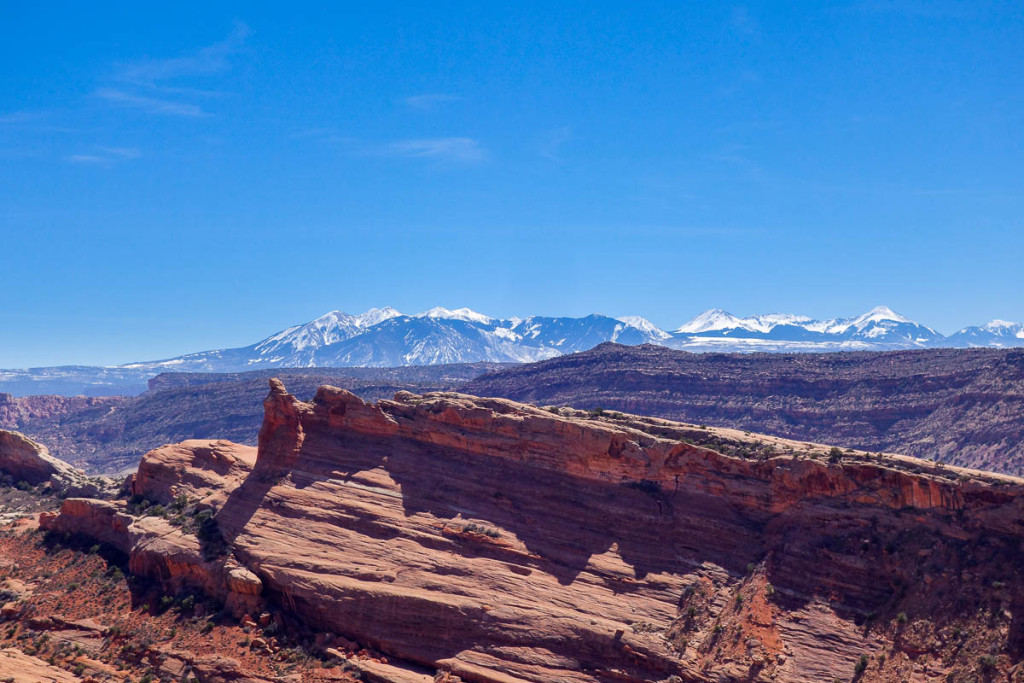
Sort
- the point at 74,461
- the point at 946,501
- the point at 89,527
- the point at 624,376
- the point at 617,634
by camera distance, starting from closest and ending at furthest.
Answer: the point at 617,634 → the point at 946,501 → the point at 89,527 → the point at 624,376 → the point at 74,461

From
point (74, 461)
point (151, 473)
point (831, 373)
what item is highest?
point (831, 373)

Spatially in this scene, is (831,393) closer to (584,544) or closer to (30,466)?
(584,544)

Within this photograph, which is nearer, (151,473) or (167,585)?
(167,585)

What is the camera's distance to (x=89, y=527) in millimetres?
52469

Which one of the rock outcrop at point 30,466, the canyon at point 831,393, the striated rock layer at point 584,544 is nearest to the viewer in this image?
the striated rock layer at point 584,544

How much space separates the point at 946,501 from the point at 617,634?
1745 centimetres

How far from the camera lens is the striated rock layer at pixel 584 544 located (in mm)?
40562

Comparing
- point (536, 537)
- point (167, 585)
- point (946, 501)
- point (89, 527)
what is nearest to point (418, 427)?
point (536, 537)

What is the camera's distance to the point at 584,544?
46469 millimetres

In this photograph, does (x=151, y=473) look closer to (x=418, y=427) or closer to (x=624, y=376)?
(x=418, y=427)

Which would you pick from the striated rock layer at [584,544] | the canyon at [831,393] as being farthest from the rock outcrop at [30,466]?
the canyon at [831,393]

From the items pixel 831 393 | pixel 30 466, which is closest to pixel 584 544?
pixel 30 466

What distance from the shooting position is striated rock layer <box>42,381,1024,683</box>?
40562 millimetres

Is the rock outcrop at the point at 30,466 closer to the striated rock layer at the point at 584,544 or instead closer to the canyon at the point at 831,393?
the striated rock layer at the point at 584,544
